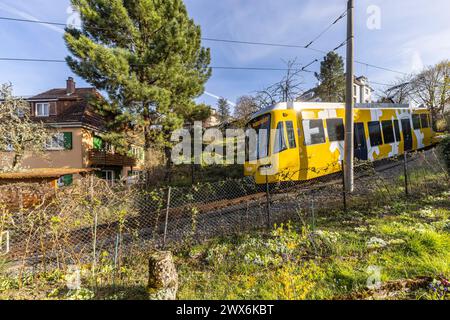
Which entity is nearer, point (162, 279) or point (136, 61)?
point (162, 279)

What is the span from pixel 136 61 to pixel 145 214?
431 inches

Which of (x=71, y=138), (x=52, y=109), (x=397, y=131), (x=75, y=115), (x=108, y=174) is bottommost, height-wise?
(x=108, y=174)

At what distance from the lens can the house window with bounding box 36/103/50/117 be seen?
20237 mm

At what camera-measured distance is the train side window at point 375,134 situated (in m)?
10.1

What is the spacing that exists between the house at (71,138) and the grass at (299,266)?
13189 millimetres

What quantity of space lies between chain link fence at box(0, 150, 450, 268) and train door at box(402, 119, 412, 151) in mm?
2669

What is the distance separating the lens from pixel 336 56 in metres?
34.0

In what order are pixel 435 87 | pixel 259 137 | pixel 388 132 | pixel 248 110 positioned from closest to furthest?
pixel 259 137
pixel 388 132
pixel 248 110
pixel 435 87

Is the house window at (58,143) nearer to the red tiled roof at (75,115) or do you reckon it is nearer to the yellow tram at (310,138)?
the red tiled roof at (75,115)

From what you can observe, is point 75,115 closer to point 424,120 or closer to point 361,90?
point 424,120

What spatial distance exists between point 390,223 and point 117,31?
56.8 ft

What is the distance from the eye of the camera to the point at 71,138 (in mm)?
18781

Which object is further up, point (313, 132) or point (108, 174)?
point (313, 132)

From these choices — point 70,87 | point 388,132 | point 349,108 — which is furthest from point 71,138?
point 388,132
